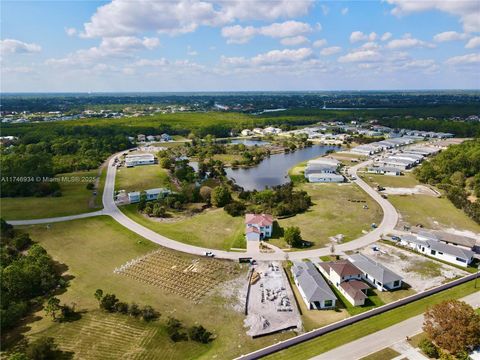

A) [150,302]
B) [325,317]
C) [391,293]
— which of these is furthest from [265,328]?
[391,293]

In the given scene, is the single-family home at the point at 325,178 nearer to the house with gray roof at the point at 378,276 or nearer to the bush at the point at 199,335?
the house with gray roof at the point at 378,276

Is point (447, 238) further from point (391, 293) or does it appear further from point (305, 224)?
point (305, 224)

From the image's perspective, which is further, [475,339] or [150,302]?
[150,302]

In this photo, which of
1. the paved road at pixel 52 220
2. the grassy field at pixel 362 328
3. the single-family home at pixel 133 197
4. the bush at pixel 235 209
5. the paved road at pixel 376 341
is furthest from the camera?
the single-family home at pixel 133 197

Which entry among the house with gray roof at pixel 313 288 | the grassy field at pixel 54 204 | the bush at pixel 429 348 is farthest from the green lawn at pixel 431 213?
the grassy field at pixel 54 204

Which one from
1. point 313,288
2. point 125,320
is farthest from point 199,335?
point 313,288

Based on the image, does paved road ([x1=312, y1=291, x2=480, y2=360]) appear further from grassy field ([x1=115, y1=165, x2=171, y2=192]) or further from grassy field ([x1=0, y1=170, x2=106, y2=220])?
grassy field ([x1=115, y1=165, x2=171, y2=192])
